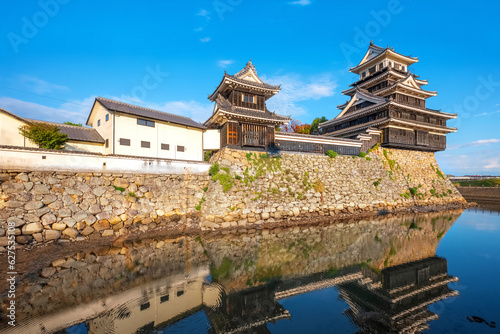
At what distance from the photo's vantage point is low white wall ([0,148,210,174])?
11.7 meters

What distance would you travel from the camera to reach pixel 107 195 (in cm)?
1364

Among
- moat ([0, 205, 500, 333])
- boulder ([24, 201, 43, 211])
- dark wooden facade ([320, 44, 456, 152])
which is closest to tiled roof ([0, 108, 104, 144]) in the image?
boulder ([24, 201, 43, 211])

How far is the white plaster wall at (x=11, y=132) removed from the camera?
13.4m

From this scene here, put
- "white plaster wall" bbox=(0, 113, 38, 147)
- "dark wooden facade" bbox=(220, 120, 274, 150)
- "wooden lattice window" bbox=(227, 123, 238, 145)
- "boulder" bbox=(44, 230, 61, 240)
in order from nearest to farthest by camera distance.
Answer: "boulder" bbox=(44, 230, 61, 240)
"white plaster wall" bbox=(0, 113, 38, 147)
"wooden lattice window" bbox=(227, 123, 238, 145)
"dark wooden facade" bbox=(220, 120, 274, 150)

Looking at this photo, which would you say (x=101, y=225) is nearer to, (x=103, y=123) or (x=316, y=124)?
(x=103, y=123)

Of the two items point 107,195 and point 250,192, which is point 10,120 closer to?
point 107,195

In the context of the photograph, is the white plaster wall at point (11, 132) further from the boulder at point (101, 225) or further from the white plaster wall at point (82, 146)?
the boulder at point (101, 225)

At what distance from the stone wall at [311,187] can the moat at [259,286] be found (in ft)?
9.99

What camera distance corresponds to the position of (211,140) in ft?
67.7

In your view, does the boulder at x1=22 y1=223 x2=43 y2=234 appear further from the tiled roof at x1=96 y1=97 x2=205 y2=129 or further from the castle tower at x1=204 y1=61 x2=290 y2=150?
the castle tower at x1=204 y1=61 x2=290 y2=150

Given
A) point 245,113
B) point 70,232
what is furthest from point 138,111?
point 70,232

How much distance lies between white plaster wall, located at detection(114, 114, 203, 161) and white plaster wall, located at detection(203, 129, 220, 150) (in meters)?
0.44

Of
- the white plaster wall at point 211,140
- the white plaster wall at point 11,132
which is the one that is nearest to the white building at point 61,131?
the white plaster wall at point 11,132

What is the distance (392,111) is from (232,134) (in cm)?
2048
